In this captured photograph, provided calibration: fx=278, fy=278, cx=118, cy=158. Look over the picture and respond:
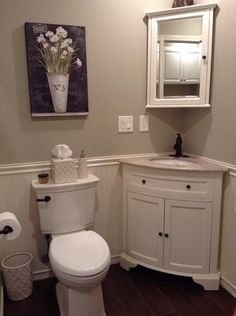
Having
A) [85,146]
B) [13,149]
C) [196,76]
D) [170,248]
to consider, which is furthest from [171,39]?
[170,248]

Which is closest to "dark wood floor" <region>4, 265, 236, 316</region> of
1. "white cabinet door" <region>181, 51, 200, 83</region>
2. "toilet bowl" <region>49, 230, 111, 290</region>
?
"toilet bowl" <region>49, 230, 111, 290</region>

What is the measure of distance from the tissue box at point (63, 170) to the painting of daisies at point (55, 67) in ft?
1.17

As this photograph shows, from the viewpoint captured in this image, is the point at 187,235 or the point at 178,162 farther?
the point at 178,162

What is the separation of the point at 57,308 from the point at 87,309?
318mm

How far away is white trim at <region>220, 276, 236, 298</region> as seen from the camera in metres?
1.93

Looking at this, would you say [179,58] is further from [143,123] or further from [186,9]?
[143,123]

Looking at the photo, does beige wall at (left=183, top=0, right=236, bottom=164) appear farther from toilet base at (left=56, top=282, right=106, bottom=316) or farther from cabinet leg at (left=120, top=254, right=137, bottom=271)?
toilet base at (left=56, top=282, right=106, bottom=316)

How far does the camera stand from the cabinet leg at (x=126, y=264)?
2.22m

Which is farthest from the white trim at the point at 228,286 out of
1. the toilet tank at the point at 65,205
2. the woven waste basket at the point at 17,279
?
the woven waste basket at the point at 17,279

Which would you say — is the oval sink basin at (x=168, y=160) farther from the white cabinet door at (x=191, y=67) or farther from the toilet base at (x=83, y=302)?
the toilet base at (x=83, y=302)

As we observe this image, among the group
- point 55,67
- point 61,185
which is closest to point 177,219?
point 61,185

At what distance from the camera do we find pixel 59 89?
189 centimetres

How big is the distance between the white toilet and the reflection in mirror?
93 cm

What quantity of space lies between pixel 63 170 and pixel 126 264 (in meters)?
0.96
